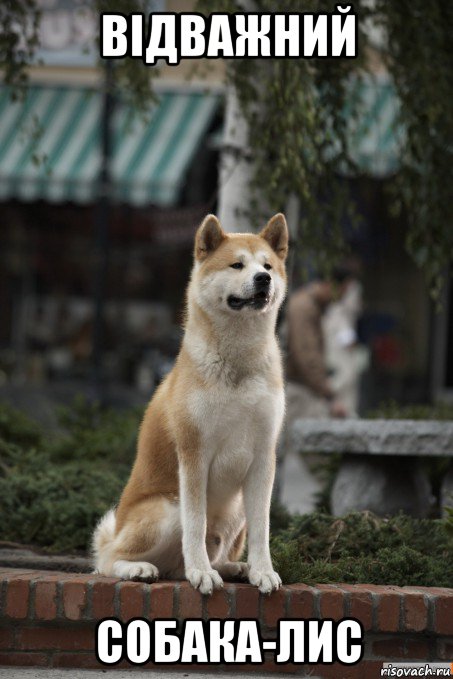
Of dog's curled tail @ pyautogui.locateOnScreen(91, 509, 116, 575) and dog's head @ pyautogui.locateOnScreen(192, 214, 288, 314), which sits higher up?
dog's head @ pyautogui.locateOnScreen(192, 214, 288, 314)

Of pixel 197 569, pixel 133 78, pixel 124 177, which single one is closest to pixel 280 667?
pixel 197 569

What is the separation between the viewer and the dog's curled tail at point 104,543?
460cm

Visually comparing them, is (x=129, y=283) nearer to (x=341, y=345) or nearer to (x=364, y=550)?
(x=341, y=345)

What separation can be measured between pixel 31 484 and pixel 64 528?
481mm

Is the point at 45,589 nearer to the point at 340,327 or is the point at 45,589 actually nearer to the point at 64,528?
the point at 64,528

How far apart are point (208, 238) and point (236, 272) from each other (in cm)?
22

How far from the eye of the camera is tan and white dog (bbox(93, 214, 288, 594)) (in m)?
4.16

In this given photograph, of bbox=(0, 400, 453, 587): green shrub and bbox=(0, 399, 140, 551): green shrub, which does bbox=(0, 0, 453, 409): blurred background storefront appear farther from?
bbox=(0, 400, 453, 587): green shrub

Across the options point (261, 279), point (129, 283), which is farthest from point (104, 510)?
point (129, 283)

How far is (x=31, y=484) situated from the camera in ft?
19.7

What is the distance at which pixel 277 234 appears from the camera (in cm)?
446

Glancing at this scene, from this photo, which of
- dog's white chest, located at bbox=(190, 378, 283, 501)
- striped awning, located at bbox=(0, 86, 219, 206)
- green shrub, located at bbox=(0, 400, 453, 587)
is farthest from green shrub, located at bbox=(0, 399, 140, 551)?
striped awning, located at bbox=(0, 86, 219, 206)

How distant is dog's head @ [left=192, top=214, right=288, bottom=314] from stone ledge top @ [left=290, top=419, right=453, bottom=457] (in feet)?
6.99

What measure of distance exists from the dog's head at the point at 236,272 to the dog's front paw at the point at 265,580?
101 cm
